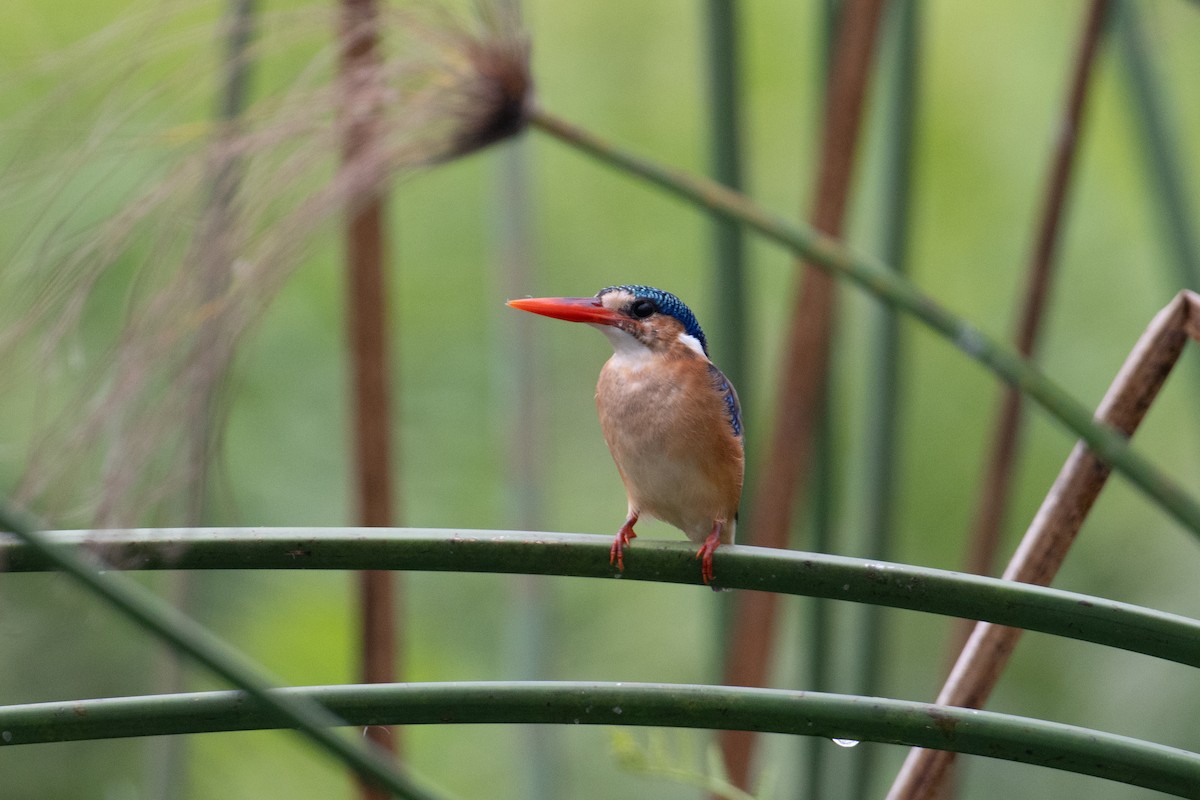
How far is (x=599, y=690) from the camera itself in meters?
0.91

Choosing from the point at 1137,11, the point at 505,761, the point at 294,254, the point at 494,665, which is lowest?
the point at 505,761

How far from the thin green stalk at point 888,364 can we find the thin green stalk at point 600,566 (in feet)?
3.44

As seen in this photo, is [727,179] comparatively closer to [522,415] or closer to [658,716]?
[522,415]

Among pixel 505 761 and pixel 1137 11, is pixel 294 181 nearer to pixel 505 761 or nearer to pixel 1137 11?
pixel 1137 11

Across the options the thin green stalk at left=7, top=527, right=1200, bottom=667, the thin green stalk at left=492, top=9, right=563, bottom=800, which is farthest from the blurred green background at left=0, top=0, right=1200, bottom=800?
the thin green stalk at left=7, top=527, right=1200, bottom=667

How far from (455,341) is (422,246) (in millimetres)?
454

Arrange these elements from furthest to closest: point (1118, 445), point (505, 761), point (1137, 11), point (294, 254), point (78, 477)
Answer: point (505, 761) → point (1137, 11) → point (294, 254) → point (78, 477) → point (1118, 445)

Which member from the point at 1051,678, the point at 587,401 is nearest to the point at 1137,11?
the point at 1051,678

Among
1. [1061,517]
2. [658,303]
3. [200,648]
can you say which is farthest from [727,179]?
[200,648]

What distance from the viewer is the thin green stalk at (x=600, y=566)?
931 millimetres

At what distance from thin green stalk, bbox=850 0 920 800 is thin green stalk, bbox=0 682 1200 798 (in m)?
1.10

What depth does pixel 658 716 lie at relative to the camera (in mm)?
941

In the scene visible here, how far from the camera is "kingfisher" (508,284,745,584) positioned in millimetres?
1936

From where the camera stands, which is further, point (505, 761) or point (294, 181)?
point (505, 761)
